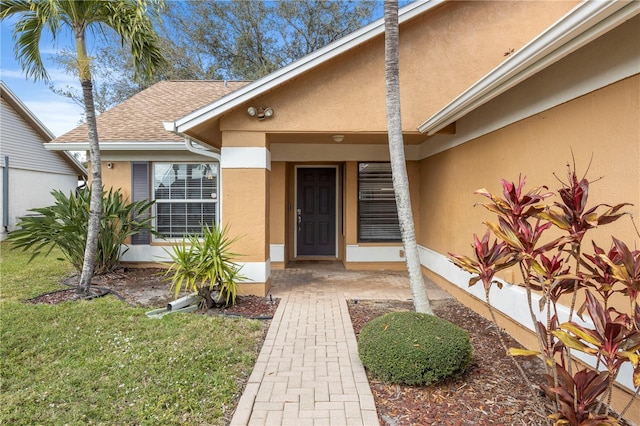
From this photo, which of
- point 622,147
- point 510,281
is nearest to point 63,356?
point 510,281

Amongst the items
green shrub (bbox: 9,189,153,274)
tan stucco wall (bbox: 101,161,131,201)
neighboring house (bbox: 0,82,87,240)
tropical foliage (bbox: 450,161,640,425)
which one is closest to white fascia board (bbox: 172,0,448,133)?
green shrub (bbox: 9,189,153,274)

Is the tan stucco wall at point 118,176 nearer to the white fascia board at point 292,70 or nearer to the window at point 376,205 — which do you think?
the white fascia board at point 292,70

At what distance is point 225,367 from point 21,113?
16.7 meters

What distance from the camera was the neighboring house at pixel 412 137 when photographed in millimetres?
3084

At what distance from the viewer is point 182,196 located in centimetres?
875

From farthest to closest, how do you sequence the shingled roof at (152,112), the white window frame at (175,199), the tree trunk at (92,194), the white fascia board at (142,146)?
the white window frame at (175,199), the shingled roof at (152,112), the white fascia board at (142,146), the tree trunk at (92,194)

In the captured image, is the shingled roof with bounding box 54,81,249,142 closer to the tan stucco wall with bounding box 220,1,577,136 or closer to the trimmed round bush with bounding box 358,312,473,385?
the tan stucco wall with bounding box 220,1,577,136

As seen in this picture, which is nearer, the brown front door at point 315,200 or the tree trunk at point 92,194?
the tree trunk at point 92,194

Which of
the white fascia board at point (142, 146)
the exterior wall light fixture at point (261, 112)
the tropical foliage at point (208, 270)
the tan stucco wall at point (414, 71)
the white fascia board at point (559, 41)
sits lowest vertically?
the tropical foliage at point (208, 270)

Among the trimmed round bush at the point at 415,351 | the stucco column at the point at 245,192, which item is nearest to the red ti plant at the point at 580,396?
the trimmed round bush at the point at 415,351

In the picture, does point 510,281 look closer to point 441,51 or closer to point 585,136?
point 585,136

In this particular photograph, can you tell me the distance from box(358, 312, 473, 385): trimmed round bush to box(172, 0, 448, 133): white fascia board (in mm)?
3927

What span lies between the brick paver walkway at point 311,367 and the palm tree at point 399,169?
40.8 inches

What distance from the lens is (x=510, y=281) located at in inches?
184
